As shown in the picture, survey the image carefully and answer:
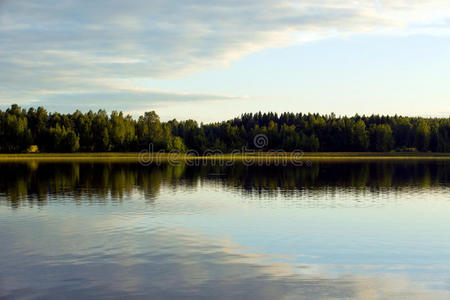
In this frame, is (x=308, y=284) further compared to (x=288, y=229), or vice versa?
(x=288, y=229)

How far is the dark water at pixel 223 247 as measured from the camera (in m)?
17.2

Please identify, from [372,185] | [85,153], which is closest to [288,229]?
[372,185]

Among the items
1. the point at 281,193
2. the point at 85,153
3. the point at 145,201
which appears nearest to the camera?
the point at 145,201

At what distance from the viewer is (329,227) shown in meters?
29.1

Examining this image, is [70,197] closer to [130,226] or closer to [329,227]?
[130,226]

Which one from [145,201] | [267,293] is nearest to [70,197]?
[145,201]

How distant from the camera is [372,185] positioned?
58031 millimetres

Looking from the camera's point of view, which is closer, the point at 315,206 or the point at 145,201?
the point at 315,206

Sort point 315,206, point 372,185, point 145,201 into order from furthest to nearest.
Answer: point 372,185 → point 145,201 → point 315,206

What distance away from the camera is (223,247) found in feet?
77.1

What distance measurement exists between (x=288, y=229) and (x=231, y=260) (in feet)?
27.7

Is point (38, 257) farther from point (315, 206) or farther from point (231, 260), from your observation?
point (315, 206)

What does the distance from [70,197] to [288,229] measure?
80.3 ft

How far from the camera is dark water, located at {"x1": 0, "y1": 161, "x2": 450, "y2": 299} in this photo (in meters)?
17.2
